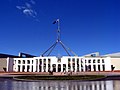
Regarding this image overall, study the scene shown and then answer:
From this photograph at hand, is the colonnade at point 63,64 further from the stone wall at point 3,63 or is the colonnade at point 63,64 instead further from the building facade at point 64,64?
the stone wall at point 3,63

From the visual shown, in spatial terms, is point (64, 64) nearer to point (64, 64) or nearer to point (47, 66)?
point (64, 64)

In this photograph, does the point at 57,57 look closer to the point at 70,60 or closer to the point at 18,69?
the point at 70,60

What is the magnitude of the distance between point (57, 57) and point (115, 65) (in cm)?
2327

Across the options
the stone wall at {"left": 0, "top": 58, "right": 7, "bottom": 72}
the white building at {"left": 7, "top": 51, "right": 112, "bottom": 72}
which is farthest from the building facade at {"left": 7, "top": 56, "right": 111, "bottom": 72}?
the stone wall at {"left": 0, "top": 58, "right": 7, "bottom": 72}

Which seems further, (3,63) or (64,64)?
(3,63)

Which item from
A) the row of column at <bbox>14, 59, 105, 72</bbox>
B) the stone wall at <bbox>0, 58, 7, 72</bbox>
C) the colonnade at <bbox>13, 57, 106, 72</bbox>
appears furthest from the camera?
the stone wall at <bbox>0, 58, 7, 72</bbox>

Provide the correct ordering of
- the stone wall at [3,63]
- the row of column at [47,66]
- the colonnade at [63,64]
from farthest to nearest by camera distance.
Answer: the stone wall at [3,63]
the colonnade at [63,64]
the row of column at [47,66]

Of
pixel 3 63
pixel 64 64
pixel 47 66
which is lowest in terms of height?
pixel 47 66

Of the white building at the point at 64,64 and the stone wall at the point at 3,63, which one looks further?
the stone wall at the point at 3,63

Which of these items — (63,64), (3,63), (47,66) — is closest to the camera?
(47,66)

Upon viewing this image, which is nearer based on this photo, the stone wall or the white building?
the white building

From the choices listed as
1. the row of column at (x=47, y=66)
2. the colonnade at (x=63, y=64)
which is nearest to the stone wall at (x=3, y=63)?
the row of column at (x=47, y=66)

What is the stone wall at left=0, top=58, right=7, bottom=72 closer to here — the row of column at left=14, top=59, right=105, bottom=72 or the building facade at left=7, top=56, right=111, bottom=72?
the building facade at left=7, top=56, right=111, bottom=72

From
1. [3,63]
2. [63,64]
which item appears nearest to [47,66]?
[63,64]
